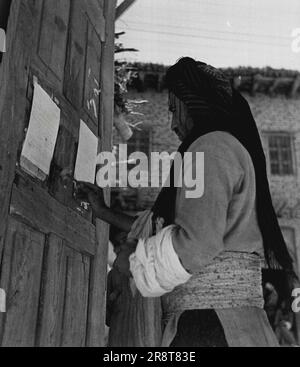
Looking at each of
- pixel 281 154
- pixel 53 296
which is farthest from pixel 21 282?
pixel 281 154

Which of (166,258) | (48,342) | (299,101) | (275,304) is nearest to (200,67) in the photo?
(166,258)

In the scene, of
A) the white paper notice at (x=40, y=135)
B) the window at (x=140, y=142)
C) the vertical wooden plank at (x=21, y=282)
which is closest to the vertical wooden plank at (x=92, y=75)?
the white paper notice at (x=40, y=135)

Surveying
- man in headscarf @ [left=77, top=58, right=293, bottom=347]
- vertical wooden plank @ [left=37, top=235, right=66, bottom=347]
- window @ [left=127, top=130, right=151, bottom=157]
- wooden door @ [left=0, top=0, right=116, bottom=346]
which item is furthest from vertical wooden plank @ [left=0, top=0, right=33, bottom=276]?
window @ [left=127, top=130, right=151, bottom=157]

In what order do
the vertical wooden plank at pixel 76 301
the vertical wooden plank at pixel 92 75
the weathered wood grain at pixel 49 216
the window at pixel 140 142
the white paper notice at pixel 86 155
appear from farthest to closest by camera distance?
the window at pixel 140 142, the vertical wooden plank at pixel 92 75, the white paper notice at pixel 86 155, the vertical wooden plank at pixel 76 301, the weathered wood grain at pixel 49 216

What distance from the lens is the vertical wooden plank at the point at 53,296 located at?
1901 millimetres

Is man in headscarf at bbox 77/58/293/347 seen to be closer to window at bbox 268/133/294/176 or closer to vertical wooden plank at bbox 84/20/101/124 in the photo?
vertical wooden plank at bbox 84/20/101/124

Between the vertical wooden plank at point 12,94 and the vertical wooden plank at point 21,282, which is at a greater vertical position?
the vertical wooden plank at point 12,94

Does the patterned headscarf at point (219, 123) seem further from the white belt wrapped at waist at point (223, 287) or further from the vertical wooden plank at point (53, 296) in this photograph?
the vertical wooden plank at point (53, 296)

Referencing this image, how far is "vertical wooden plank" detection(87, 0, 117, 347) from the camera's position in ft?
7.93

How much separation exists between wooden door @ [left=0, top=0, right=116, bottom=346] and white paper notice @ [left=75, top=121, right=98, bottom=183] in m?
0.05

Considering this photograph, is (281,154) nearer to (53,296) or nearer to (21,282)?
(53,296)

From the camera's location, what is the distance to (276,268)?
1.86 metres

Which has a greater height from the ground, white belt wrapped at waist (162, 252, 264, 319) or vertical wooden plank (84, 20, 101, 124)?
vertical wooden plank (84, 20, 101, 124)

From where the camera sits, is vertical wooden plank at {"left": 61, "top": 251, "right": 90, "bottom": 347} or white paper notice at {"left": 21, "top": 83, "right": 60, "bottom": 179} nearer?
white paper notice at {"left": 21, "top": 83, "right": 60, "bottom": 179}
